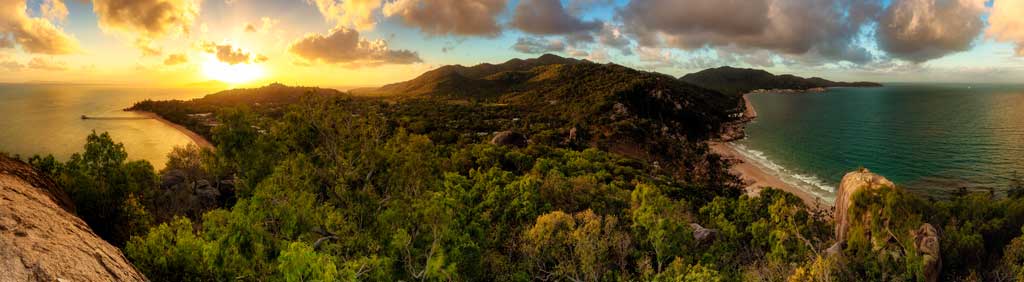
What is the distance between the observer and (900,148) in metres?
105

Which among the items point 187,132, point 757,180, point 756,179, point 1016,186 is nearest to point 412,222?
point 187,132

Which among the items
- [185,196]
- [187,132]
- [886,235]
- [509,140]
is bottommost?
[886,235]

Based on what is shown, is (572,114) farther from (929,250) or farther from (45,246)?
(45,246)

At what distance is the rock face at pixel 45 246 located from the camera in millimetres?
7949

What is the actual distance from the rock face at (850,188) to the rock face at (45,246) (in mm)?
43080

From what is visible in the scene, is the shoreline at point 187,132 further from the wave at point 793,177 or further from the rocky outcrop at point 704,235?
the wave at point 793,177

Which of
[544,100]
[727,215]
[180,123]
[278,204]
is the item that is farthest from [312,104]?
[544,100]

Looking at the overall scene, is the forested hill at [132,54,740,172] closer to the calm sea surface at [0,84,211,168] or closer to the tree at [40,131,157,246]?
the calm sea surface at [0,84,211,168]

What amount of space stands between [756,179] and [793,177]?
356 inches

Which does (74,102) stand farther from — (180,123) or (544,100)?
(544,100)

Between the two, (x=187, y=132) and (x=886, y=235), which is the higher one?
(x=187, y=132)

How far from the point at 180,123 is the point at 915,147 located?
152 meters

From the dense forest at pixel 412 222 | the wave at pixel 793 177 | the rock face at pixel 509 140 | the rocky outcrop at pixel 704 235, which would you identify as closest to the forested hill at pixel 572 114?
the rock face at pixel 509 140

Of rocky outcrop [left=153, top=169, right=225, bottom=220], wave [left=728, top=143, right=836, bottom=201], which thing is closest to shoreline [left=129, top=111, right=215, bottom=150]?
rocky outcrop [left=153, top=169, right=225, bottom=220]
